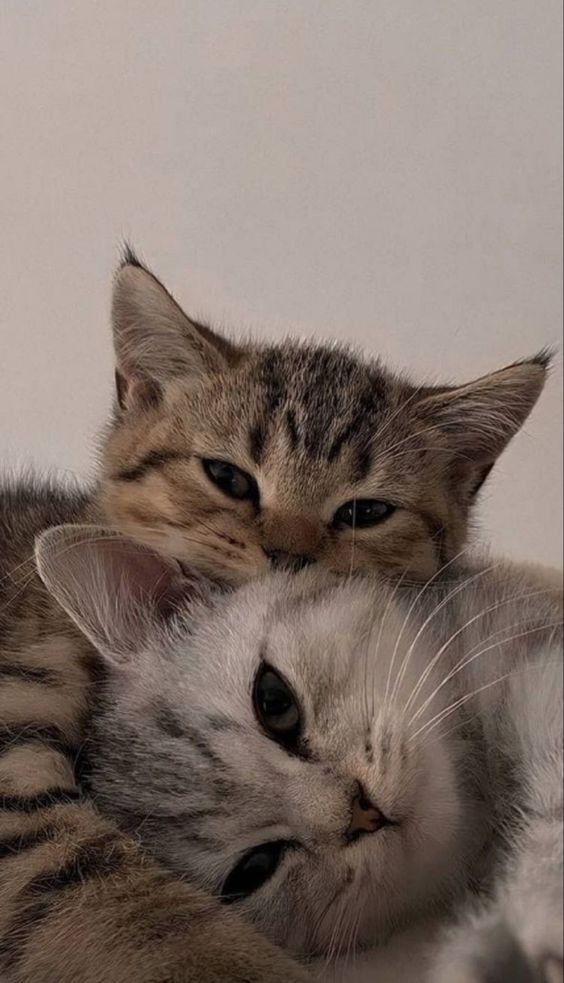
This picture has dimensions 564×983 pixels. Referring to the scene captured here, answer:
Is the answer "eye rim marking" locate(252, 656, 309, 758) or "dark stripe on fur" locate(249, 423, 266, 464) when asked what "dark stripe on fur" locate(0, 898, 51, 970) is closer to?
"eye rim marking" locate(252, 656, 309, 758)

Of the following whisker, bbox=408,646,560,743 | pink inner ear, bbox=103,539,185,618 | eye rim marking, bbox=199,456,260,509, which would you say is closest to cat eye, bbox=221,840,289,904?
whisker, bbox=408,646,560,743

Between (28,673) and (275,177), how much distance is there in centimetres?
58

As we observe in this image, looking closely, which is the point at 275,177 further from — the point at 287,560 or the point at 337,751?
the point at 337,751

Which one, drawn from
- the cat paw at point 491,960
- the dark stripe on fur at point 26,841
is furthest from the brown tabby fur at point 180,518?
the cat paw at point 491,960

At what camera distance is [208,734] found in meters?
0.73

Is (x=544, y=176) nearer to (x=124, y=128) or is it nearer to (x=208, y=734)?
(x=124, y=128)

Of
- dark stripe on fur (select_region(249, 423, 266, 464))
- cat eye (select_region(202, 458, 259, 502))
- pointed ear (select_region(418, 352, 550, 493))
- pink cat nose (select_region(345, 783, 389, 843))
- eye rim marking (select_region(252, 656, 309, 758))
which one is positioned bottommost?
pink cat nose (select_region(345, 783, 389, 843))

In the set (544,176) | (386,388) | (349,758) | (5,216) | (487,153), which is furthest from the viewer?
(544,176)

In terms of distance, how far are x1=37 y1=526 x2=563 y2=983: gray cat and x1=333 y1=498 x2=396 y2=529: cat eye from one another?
10cm

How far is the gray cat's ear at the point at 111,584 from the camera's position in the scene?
2.51ft

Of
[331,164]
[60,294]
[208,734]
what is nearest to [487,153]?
[331,164]

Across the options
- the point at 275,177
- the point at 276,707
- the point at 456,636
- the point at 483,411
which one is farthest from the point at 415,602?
the point at 275,177

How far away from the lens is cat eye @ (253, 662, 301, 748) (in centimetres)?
72

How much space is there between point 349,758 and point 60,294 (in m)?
0.52
